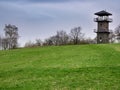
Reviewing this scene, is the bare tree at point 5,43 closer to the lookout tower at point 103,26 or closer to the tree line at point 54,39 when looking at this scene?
the tree line at point 54,39

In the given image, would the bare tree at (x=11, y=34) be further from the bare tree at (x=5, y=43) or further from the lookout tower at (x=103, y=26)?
the lookout tower at (x=103, y=26)

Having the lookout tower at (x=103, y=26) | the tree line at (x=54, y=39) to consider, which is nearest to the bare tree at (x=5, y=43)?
the tree line at (x=54, y=39)

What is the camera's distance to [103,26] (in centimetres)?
7325

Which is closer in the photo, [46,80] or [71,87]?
[71,87]

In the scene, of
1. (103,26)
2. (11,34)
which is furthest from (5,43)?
(103,26)

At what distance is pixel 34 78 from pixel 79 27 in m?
80.8

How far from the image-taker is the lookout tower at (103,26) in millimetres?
72500

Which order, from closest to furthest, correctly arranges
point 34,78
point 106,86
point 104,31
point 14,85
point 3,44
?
point 106,86, point 14,85, point 34,78, point 104,31, point 3,44

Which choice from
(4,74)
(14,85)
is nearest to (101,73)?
(14,85)

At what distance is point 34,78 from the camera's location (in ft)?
65.9

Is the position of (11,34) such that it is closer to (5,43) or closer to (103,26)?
(5,43)

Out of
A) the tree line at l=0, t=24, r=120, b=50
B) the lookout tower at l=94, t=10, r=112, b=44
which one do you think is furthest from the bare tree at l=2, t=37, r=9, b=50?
the lookout tower at l=94, t=10, r=112, b=44

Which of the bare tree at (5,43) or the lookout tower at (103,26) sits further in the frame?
the bare tree at (5,43)

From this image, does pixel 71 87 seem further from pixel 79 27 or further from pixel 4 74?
pixel 79 27
